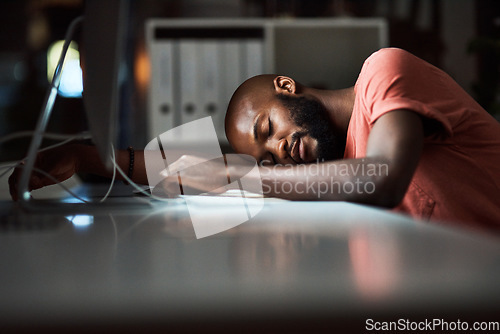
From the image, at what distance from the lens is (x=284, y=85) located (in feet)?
4.70

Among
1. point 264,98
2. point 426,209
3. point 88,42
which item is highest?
point 88,42

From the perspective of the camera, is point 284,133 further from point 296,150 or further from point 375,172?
point 375,172

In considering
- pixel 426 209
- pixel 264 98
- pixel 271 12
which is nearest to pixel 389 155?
pixel 426 209

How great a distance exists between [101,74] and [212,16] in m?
2.40

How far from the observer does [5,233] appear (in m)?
0.44

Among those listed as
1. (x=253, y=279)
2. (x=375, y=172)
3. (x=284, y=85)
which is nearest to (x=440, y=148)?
(x=375, y=172)

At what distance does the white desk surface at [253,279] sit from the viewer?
0.65ft

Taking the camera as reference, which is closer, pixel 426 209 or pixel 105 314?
pixel 105 314

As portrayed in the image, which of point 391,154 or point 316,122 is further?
point 316,122

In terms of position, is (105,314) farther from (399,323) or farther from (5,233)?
(5,233)

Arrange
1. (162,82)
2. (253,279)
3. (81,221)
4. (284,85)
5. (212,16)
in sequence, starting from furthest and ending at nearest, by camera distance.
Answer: (212,16) < (162,82) < (284,85) < (81,221) < (253,279)

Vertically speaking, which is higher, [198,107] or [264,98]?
[264,98]

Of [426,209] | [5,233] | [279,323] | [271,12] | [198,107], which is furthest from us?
[271,12]

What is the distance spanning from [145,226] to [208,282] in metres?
0.26
